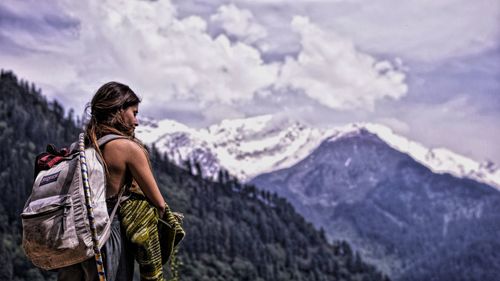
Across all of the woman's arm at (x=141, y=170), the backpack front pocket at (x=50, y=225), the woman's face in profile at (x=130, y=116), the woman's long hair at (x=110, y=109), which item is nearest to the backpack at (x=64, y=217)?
the backpack front pocket at (x=50, y=225)

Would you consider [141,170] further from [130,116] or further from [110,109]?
[110,109]

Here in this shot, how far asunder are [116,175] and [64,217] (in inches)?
32.6

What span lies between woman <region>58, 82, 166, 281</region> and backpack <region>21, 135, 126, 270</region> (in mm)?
252

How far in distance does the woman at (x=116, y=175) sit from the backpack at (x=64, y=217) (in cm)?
25

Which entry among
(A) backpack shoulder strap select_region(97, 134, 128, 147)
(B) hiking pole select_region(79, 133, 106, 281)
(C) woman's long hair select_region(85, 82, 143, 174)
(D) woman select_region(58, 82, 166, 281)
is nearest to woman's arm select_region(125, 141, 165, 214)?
(D) woman select_region(58, 82, 166, 281)

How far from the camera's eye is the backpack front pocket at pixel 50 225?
738 centimetres

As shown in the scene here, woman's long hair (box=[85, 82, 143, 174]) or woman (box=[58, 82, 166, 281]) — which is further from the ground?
woman's long hair (box=[85, 82, 143, 174])

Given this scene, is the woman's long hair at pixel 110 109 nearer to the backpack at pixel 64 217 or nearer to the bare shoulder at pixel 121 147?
the bare shoulder at pixel 121 147

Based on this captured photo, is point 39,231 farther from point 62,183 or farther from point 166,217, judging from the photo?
point 166,217

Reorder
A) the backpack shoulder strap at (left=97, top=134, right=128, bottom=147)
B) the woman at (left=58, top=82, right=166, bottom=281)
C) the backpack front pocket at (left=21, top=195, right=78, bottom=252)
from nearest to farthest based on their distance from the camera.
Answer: the backpack front pocket at (left=21, top=195, right=78, bottom=252) < the woman at (left=58, top=82, right=166, bottom=281) < the backpack shoulder strap at (left=97, top=134, right=128, bottom=147)

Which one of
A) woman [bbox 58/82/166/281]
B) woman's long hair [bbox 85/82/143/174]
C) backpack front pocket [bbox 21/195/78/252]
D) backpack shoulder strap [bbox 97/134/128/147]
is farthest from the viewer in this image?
woman's long hair [bbox 85/82/143/174]

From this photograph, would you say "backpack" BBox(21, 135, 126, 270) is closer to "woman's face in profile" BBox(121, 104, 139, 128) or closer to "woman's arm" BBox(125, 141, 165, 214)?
"woman's arm" BBox(125, 141, 165, 214)

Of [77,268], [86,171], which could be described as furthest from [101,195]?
[77,268]

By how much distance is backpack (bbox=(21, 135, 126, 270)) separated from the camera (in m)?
7.39
